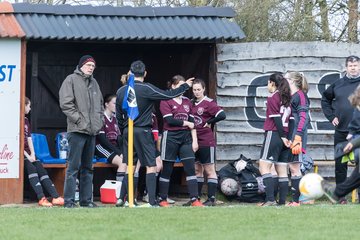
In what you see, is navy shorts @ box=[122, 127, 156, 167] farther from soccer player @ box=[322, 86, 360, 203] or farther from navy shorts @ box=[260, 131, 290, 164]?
soccer player @ box=[322, 86, 360, 203]

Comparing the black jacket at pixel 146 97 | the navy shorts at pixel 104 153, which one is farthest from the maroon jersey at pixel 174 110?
the navy shorts at pixel 104 153

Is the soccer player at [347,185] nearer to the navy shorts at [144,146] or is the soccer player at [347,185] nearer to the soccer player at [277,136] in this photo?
the soccer player at [277,136]

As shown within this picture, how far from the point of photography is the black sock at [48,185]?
1524 centimetres

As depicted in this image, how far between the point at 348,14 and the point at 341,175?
20.8 ft

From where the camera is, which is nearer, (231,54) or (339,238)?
(339,238)

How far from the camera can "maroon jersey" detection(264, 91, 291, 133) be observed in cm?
1462

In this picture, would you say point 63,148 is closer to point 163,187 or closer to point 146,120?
point 163,187

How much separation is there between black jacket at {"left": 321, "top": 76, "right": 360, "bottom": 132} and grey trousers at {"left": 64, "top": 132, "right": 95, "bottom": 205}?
380 cm

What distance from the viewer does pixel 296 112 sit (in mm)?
14984

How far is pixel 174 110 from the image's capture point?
15.1 metres

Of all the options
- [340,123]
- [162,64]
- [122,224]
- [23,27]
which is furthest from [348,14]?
[122,224]

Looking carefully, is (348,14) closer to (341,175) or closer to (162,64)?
(162,64)

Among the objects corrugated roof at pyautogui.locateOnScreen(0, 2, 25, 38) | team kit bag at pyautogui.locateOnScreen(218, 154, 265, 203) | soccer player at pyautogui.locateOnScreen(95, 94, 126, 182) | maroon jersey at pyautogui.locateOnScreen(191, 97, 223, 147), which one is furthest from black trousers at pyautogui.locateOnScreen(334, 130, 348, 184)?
corrugated roof at pyautogui.locateOnScreen(0, 2, 25, 38)

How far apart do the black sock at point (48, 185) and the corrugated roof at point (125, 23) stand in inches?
83.6
